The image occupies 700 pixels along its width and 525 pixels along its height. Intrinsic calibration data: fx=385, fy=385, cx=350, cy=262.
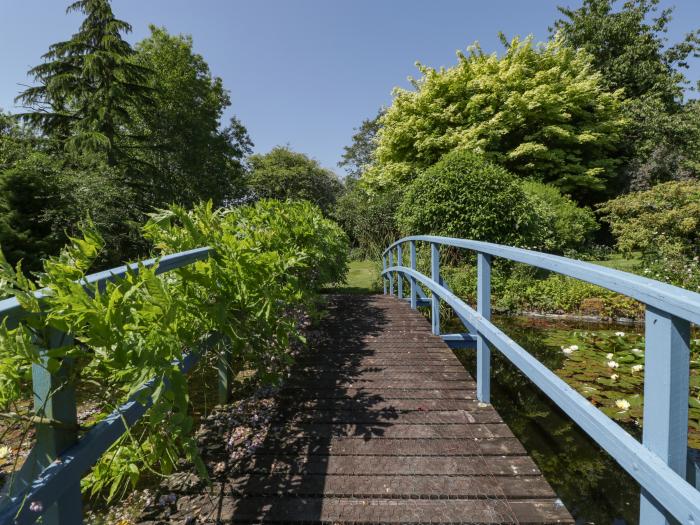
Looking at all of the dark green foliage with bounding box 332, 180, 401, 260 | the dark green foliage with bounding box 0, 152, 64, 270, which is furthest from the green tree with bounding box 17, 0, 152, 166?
the dark green foliage with bounding box 332, 180, 401, 260

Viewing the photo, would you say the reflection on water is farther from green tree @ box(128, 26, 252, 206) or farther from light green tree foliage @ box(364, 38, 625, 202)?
green tree @ box(128, 26, 252, 206)

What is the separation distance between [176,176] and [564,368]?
845 inches

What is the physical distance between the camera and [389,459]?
1.86 metres

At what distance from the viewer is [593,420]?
115 cm

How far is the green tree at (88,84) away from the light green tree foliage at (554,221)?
50.6 ft

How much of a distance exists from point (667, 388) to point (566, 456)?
2.55m

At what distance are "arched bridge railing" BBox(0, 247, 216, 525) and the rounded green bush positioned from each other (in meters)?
8.10

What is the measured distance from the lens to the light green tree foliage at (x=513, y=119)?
14.7 meters

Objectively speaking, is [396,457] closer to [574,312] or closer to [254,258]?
[254,258]

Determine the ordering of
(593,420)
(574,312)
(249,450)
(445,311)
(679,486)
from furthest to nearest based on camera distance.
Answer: (574,312) < (445,311) < (249,450) < (593,420) < (679,486)

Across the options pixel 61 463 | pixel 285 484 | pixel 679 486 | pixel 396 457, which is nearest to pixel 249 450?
pixel 285 484

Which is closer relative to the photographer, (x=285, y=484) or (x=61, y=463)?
(x=61, y=463)

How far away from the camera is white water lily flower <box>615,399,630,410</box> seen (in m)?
3.16

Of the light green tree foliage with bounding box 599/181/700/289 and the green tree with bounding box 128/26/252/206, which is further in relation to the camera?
the green tree with bounding box 128/26/252/206
